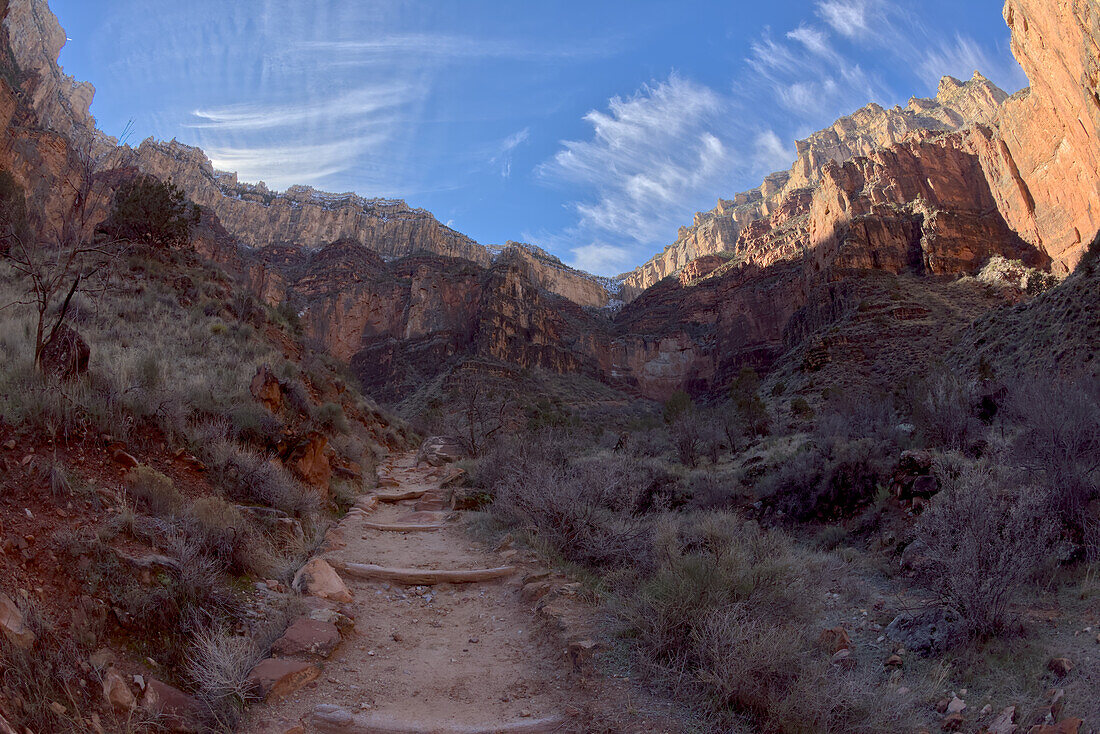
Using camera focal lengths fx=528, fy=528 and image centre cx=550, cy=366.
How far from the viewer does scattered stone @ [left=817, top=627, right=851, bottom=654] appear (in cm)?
429

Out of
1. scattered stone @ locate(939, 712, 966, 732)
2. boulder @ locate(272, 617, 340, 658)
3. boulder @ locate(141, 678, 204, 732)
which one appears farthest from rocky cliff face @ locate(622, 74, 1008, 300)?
boulder @ locate(141, 678, 204, 732)

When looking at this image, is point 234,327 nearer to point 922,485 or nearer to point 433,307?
point 922,485

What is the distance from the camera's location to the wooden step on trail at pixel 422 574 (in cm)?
566

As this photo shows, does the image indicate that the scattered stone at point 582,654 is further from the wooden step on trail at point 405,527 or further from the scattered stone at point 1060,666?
the wooden step on trail at point 405,527

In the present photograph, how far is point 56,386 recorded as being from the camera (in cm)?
466

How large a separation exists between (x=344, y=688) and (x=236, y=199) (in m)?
135

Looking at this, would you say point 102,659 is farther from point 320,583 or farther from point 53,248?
point 53,248

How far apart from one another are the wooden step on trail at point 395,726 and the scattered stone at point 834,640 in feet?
8.31

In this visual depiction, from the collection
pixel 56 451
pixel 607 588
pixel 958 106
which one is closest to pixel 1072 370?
pixel 607 588

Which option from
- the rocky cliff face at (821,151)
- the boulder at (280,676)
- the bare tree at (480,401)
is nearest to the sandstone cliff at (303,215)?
the rocky cliff face at (821,151)

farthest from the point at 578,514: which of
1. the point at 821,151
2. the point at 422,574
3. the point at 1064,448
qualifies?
the point at 821,151

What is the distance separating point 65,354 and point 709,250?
145755 mm

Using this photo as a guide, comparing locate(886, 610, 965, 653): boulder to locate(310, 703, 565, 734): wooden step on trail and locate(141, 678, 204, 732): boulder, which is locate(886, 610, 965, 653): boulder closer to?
locate(310, 703, 565, 734): wooden step on trail

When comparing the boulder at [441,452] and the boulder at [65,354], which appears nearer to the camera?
the boulder at [65,354]
